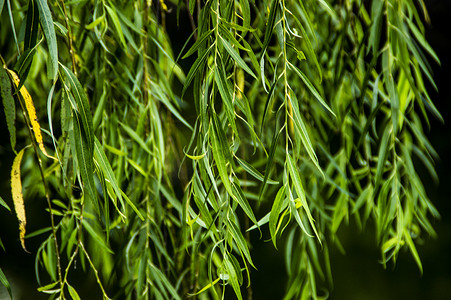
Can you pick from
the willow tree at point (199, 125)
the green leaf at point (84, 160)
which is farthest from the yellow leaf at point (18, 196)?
the green leaf at point (84, 160)

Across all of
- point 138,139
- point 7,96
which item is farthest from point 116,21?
point 7,96

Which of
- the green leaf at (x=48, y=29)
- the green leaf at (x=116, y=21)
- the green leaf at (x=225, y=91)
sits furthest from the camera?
the green leaf at (x=116, y=21)

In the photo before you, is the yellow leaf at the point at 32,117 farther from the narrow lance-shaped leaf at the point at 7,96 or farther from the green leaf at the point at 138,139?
the green leaf at the point at 138,139

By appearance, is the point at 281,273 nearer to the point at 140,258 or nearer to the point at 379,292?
the point at 379,292

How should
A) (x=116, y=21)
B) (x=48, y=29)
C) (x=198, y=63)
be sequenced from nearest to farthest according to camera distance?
(x=48, y=29)
(x=198, y=63)
(x=116, y=21)

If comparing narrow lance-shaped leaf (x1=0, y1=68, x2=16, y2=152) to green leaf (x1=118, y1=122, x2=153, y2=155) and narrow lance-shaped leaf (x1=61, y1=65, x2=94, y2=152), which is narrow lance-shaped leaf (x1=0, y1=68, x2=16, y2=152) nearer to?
narrow lance-shaped leaf (x1=61, y1=65, x2=94, y2=152)

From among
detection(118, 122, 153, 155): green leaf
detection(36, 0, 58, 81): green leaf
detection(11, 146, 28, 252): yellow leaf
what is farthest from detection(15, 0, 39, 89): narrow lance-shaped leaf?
detection(118, 122, 153, 155): green leaf

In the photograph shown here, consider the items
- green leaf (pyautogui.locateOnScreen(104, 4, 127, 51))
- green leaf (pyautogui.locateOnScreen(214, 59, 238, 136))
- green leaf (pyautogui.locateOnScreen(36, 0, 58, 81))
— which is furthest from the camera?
green leaf (pyautogui.locateOnScreen(104, 4, 127, 51))

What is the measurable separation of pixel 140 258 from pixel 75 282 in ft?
6.19

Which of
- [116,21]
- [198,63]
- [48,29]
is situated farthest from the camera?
[116,21]

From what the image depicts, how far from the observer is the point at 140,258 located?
83 cm

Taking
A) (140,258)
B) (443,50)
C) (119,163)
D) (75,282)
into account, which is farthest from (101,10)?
(75,282)

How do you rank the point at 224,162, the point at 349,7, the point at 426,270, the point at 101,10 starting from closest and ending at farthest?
the point at 224,162, the point at 101,10, the point at 349,7, the point at 426,270

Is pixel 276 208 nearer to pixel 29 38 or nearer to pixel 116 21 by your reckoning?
pixel 29 38
